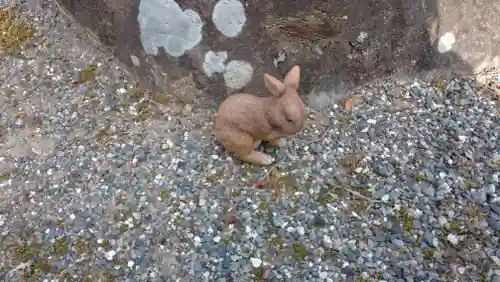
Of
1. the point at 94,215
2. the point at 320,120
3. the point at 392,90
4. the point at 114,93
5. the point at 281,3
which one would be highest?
the point at 281,3

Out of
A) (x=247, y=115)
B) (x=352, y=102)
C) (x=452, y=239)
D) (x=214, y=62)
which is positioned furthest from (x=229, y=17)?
(x=452, y=239)

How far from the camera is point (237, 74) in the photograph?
106 inches

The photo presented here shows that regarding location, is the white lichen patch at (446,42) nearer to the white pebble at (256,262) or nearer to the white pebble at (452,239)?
the white pebble at (452,239)

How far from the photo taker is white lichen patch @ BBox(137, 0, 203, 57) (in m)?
2.55

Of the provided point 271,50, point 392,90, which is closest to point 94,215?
point 271,50

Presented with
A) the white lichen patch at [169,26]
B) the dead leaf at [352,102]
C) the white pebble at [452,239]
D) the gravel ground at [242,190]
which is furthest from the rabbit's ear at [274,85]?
the white pebble at [452,239]

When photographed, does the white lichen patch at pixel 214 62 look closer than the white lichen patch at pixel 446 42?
Yes

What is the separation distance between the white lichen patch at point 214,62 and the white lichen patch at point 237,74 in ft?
0.13

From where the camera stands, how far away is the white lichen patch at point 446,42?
9.32 feet

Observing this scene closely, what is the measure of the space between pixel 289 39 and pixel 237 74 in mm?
360

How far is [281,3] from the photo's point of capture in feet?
8.11

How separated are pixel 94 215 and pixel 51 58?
1.33m

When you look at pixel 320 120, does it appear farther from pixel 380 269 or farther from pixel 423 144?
pixel 380 269

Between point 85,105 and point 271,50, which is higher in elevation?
point 271,50
